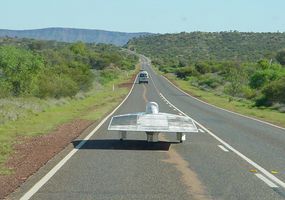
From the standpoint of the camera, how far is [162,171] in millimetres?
10852

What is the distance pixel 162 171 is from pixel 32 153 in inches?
157

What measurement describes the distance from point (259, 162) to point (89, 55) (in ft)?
454

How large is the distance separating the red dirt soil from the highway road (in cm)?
25

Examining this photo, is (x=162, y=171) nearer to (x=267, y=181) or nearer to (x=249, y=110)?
(x=267, y=181)

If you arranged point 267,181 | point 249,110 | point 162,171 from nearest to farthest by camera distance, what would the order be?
1. point 267,181
2. point 162,171
3. point 249,110

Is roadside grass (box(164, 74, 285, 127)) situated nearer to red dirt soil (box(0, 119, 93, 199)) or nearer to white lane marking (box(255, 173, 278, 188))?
red dirt soil (box(0, 119, 93, 199))

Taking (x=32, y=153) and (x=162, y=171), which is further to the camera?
(x=32, y=153)

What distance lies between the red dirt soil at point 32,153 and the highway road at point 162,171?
0.25 meters

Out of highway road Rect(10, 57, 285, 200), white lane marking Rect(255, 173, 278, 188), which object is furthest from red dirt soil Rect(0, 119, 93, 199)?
white lane marking Rect(255, 173, 278, 188)

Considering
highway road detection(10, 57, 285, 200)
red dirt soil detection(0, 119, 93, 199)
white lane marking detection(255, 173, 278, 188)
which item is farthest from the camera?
red dirt soil detection(0, 119, 93, 199)

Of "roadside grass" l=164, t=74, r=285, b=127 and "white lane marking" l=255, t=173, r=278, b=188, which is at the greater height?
"white lane marking" l=255, t=173, r=278, b=188

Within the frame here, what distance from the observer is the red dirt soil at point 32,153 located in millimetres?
9727

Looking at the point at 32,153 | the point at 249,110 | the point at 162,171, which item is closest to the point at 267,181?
the point at 162,171

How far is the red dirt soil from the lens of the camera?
9.73 m
